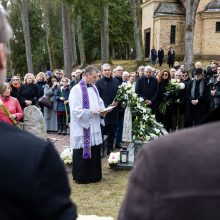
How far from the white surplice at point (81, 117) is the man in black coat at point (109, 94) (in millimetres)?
2084

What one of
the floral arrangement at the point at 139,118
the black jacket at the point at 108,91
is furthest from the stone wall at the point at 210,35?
the floral arrangement at the point at 139,118

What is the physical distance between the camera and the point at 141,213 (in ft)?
3.73

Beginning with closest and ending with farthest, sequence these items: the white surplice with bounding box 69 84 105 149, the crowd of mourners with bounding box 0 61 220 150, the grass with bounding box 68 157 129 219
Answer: the grass with bounding box 68 157 129 219
the white surplice with bounding box 69 84 105 149
the crowd of mourners with bounding box 0 61 220 150

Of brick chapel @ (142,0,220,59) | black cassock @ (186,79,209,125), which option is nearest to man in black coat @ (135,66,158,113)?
black cassock @ (186,79,209,125)

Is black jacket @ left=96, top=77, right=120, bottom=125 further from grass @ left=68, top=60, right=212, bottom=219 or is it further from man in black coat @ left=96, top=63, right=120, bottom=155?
grass @ left=68, top=60, right=212, bottom=219

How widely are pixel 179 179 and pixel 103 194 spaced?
18.2ft

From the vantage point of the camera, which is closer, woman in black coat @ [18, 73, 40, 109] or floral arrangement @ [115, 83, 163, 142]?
floral arrangement @ [115, 83, 163, 142]

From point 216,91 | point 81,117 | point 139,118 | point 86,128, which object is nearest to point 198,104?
point 216,91

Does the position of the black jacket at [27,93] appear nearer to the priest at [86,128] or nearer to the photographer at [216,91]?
the priest at [86,128]

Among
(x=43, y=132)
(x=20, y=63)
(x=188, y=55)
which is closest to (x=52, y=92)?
(x=43, y=132)

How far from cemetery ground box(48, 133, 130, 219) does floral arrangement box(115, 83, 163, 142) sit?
89 centimetres

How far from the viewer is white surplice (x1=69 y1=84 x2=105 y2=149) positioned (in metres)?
6.86

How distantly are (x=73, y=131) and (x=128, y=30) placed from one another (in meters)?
41.7

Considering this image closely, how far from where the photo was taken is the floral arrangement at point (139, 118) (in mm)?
8414
